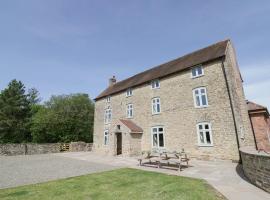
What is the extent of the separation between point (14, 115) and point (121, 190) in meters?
42.0

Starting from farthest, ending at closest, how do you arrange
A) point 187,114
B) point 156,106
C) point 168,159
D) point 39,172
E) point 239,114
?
point 156,106 → point 187,114 → point 239,114 → point 168,159 → point 39,172

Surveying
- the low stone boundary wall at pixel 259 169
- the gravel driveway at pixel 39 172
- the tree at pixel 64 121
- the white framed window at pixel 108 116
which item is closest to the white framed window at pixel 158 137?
the gravel driveway at pixel 39 172

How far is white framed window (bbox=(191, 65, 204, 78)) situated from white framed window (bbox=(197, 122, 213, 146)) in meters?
4.57

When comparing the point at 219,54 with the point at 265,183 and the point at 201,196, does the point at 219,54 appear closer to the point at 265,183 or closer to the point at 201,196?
the point at 265,183

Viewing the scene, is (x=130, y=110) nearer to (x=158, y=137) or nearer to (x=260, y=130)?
(x=158, y=137)

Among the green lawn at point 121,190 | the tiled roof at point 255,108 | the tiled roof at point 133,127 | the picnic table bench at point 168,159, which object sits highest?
the tiled roof at point 255,108

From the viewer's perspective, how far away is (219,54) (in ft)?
49.9

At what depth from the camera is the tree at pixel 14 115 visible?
124 ft

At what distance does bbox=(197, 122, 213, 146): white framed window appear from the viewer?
1464cm

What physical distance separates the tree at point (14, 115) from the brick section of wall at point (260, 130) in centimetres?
4295

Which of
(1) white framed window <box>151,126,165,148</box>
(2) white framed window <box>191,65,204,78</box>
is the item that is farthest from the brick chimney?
(2) white framed window <box>191,65,204,78</box>

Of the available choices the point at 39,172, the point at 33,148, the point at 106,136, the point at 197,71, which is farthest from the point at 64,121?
the point at 197,71

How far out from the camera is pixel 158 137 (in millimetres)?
18766

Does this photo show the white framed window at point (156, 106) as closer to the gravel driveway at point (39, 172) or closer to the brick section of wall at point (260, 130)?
the gravel driveway at point (39, 172)
